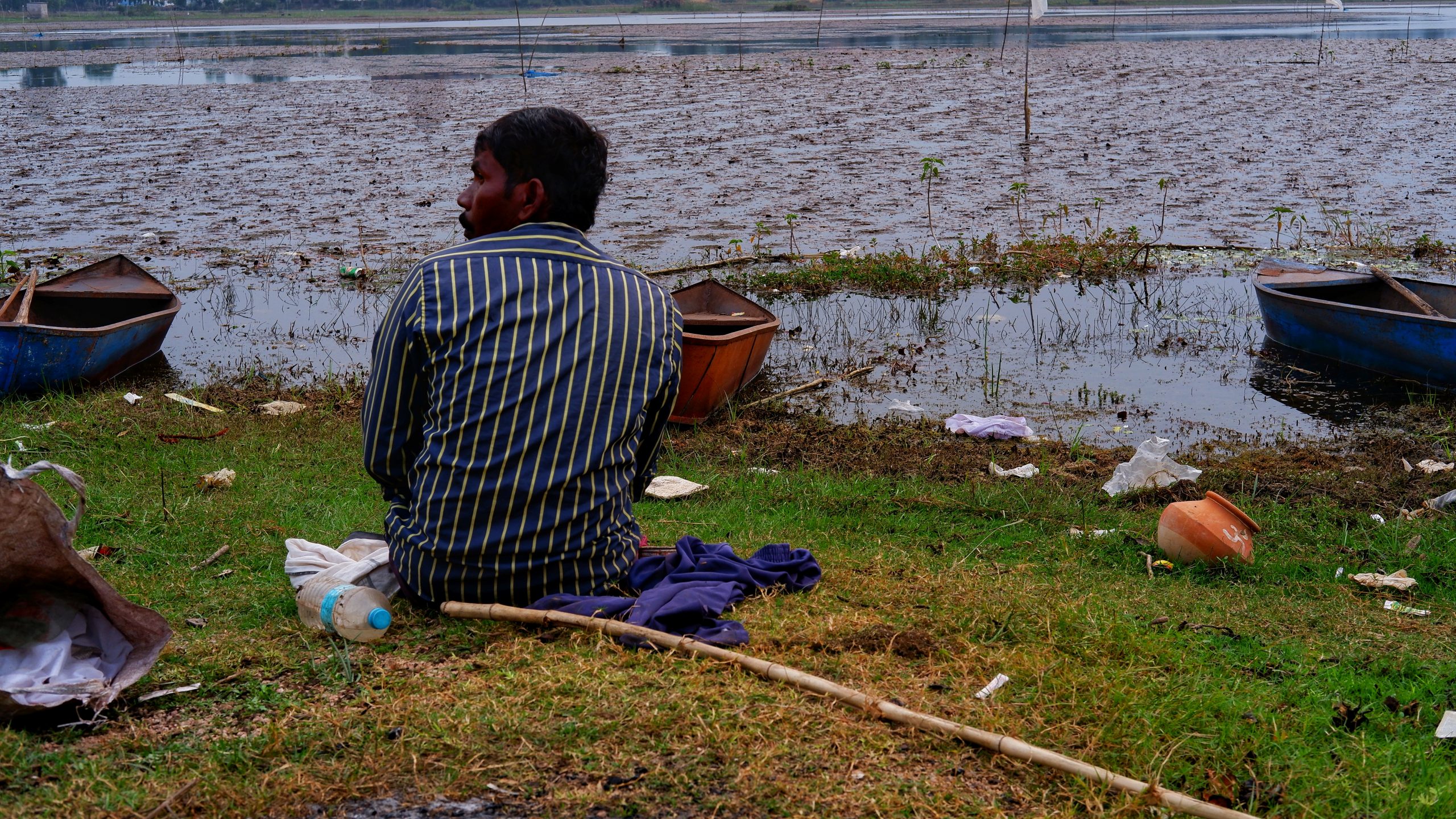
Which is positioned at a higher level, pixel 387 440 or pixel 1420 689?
pixel 387 440

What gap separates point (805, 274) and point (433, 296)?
760 cm

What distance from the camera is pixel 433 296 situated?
3049 millimetres

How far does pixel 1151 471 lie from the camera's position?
227 inches

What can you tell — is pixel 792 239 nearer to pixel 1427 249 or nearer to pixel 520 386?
pixel 1427 249

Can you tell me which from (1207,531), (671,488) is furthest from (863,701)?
(671,488)

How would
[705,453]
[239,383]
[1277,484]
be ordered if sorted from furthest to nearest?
1. [239,383]
2. [705,453]
3. [1277,484]

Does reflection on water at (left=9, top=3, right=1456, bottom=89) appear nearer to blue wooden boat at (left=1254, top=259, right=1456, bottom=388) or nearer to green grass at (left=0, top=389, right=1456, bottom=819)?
blue wooden boat at (left=1254, top=259, right=1456, bottom=388)

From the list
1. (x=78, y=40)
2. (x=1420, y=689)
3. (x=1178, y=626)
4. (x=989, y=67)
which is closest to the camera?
(x=1420, y=689)

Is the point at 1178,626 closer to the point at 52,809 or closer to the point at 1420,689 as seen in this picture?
the point at 1420,689

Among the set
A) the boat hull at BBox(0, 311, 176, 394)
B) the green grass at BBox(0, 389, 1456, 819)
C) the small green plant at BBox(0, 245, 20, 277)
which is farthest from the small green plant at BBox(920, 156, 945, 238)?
the small green plant at BBox(0, 245, 20, 277)

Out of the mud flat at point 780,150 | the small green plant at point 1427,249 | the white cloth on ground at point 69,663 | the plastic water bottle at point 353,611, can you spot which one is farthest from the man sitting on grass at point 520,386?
the small green plant at point 1427,249

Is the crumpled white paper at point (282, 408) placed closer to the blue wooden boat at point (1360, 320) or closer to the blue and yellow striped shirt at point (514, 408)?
the blue and yellow striped shirt at point (514, 408)

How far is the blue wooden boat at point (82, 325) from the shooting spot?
733 cm

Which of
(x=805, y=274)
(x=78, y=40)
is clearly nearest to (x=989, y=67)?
(x=805, y=274)
